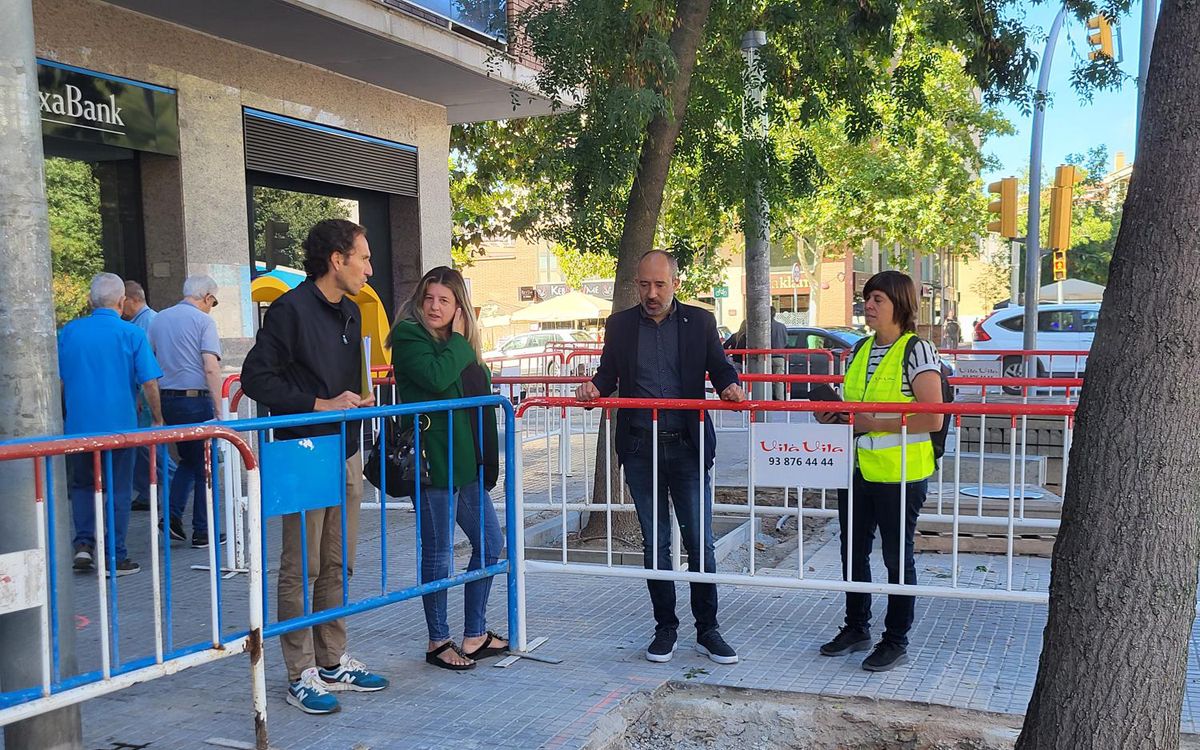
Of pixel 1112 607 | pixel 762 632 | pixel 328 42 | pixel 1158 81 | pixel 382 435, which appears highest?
pixel 328 42

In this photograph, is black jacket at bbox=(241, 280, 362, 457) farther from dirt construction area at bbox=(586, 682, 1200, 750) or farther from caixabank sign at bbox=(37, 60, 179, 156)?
caixabank sign at bbox=(37, 60, 179, 156)

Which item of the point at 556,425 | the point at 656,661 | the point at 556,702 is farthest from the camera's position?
the point at 556,425

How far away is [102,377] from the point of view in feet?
21.0

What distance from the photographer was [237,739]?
3982mm

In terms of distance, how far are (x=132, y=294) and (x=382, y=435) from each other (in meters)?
4.51

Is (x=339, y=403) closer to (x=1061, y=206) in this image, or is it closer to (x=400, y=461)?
(x=400, y=461)

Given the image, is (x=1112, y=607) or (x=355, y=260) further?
(x=355, y=260)

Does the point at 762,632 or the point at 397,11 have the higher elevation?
the point at 397,11

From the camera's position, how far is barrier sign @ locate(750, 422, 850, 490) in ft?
16.0

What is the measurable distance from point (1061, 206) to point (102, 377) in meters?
13.6

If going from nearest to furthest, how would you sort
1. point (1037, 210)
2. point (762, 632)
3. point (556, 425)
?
point (762, 632)
point (556, 425)
point (1037, 210)

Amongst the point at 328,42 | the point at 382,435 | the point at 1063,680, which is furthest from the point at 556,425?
the point at 1063,680

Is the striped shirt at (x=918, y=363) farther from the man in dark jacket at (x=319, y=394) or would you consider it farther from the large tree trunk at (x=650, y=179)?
the large tree trunk at (x=650, y=179)

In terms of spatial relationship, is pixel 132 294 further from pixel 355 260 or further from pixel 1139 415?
pixel 1139 415
